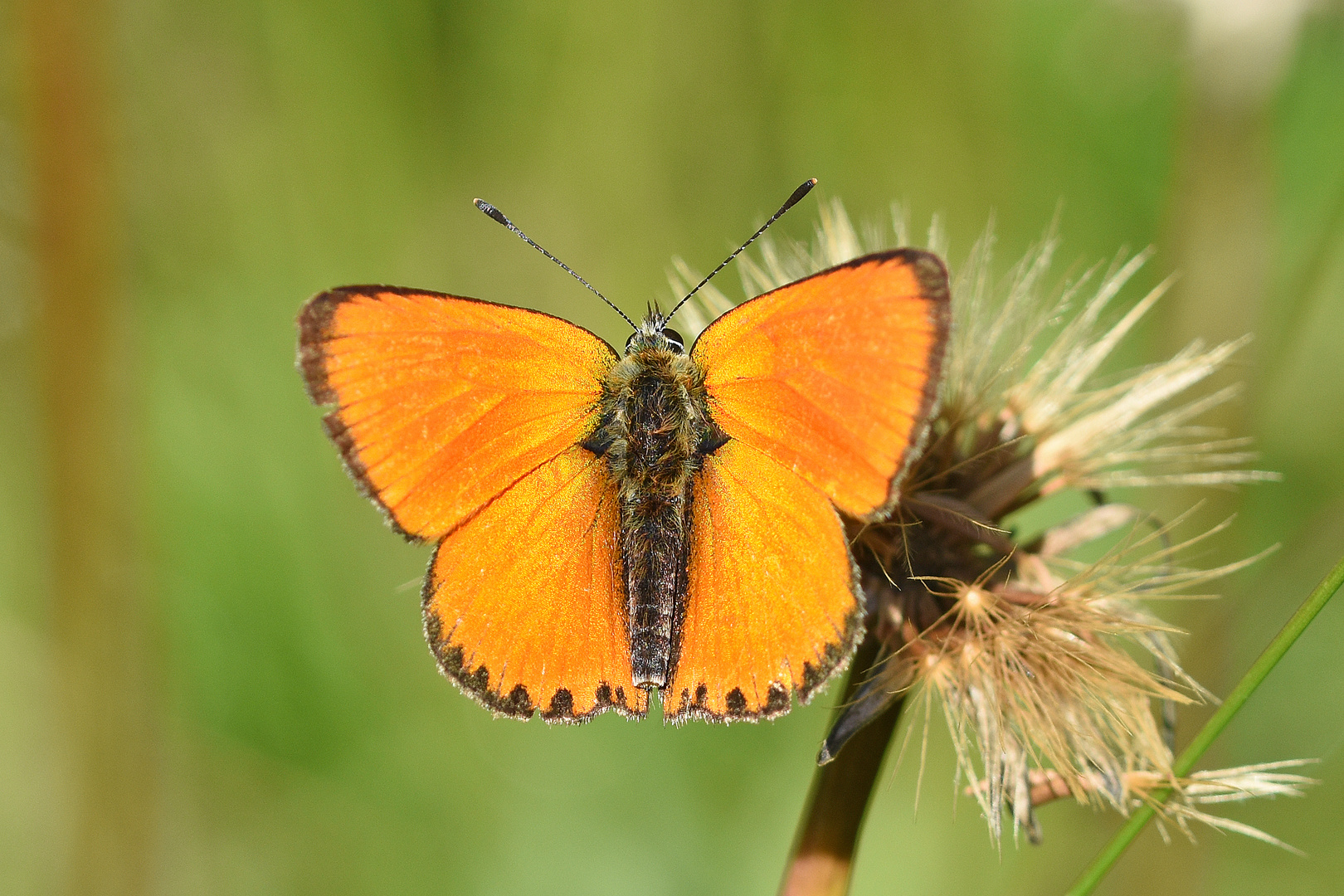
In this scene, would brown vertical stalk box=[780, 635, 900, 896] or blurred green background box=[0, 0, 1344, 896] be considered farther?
blurred green background box=[0, 0, 1344, 896]

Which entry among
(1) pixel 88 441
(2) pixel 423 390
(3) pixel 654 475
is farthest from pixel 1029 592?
(1) pixel 88 441

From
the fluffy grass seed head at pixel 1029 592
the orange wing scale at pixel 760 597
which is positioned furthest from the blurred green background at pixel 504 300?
the orange wing scale at pixel 760 597

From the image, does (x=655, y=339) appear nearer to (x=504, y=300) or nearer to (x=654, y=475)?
(x=654, y=475)

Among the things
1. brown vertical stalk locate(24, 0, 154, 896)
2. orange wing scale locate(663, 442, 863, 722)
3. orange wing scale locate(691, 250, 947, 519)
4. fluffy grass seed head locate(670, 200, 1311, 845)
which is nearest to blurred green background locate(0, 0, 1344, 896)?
brown vertical stalk locate(24, 0, 154, 896)

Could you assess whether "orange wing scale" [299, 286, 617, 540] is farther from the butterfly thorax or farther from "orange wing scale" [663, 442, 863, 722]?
"orange wing scale" [663, 442, 863, 722]

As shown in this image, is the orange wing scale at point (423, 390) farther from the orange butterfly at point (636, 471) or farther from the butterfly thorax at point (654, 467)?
the butterfly thorax at point (654, 467)

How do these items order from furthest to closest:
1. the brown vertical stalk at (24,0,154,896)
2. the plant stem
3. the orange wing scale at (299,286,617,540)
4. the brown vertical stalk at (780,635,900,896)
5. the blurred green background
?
the blurred green background
the brown vertical stalk at (24,0,154,896)
the orange wing scale at (299,286,617,540)
the brown vertical stalk at (780,635,900,896)
the plant stem
